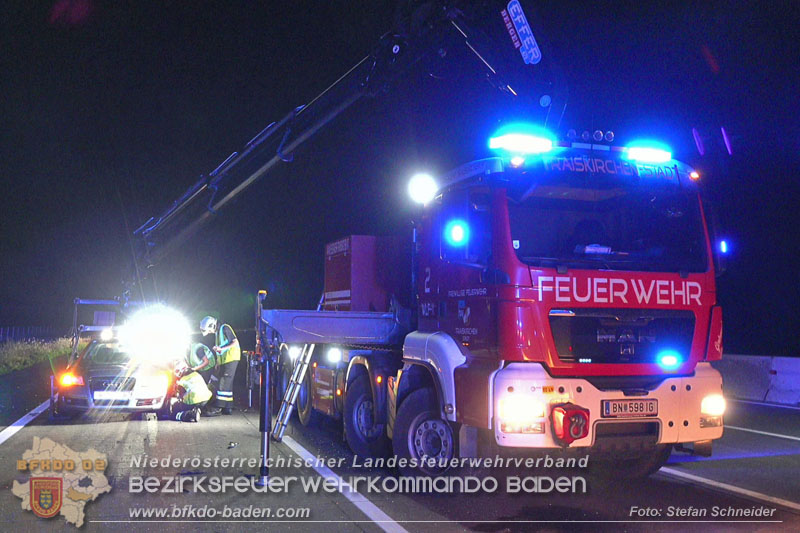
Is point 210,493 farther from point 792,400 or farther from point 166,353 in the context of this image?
point 792,400

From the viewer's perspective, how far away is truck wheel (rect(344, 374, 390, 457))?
8.99m

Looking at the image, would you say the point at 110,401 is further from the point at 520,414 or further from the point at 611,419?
the point at 611,419

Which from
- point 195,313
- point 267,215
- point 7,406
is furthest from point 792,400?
point 195,313

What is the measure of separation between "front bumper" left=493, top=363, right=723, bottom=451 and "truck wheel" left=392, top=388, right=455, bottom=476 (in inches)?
46.7

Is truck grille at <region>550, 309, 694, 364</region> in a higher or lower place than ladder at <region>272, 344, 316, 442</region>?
higher

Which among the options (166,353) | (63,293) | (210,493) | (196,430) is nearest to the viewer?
(210,493)

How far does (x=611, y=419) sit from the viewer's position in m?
6.61

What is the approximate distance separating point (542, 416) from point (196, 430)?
629 centimetres

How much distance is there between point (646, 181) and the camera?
24.5ft

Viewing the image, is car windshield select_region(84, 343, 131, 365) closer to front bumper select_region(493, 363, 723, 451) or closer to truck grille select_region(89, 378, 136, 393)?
truck grille select_region(89, 378, 136, 393)

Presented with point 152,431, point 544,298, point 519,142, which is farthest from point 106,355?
point 544,298

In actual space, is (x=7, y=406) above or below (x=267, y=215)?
below

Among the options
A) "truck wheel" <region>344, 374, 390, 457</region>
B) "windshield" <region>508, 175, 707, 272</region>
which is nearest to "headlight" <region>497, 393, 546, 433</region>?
"windshield" <region>508, 175, 707, 272</region>

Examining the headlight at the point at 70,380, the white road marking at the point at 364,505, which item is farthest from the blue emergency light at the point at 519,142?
the headlight at the point at 70,380
